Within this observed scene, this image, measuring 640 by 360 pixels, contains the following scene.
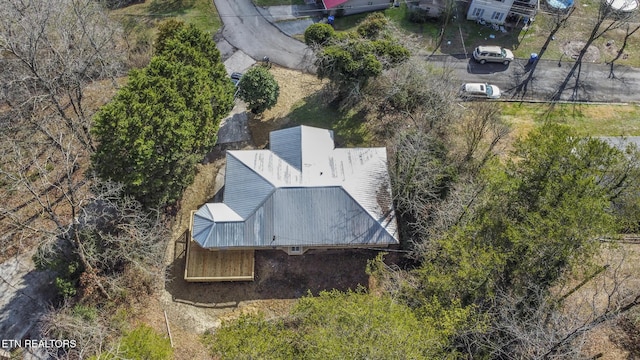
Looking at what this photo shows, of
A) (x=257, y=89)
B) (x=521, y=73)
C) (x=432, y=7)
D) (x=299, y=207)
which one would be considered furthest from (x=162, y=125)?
(x=521, y=73)

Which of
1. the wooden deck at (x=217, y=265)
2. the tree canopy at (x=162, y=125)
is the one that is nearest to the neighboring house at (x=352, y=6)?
the tree canopy at (x=162, y=125)

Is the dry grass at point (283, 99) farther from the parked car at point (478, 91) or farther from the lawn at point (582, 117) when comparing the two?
the lawn at point (582, 117)

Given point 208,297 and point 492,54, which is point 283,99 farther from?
point 492,54

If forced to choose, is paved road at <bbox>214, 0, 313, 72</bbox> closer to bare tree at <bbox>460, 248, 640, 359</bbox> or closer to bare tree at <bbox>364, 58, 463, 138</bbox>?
bare tree at <bbox>364, 58, 463, 138</bbox>

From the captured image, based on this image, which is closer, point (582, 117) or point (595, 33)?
point (582, 117)

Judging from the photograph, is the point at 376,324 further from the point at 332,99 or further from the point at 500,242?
the point at 332,99
